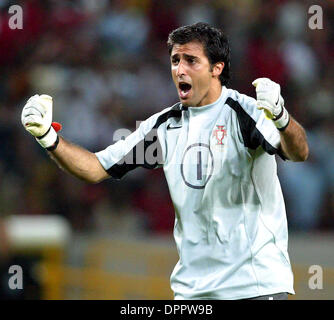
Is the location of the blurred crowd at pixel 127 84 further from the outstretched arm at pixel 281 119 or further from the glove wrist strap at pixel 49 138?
the outstretched arm at pixel 281 119

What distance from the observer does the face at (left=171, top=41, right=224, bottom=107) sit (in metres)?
4.45

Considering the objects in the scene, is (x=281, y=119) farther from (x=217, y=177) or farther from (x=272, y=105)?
(x=217, y=177)

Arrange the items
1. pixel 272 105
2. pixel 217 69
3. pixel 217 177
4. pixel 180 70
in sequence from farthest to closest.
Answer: pixel 217 69
pixel 180 70
pixel 217 177
pixel 272 105

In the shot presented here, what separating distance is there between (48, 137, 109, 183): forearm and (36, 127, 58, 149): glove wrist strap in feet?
0.17

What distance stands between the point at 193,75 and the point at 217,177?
1.81 feet

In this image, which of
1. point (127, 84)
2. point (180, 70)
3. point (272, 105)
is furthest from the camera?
point (127, 84)

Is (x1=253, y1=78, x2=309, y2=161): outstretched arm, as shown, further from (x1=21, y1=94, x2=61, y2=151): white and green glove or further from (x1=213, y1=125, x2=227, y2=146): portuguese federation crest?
(x1=21, y1=94, x2=61, y2=151): white and green glove

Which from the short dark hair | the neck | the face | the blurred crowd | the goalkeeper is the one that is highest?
the blurred crowd

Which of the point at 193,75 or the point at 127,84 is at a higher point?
the point at 127,84

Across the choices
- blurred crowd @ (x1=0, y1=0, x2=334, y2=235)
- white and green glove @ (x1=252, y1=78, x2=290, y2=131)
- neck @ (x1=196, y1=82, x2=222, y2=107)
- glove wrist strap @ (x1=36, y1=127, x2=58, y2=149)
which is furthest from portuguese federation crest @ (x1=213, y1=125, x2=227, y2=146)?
blurred crowd @ (x1=0, y1=0, x2=334, y2=235)

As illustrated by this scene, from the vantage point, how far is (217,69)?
4562 millimetres

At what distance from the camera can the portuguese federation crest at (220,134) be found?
→ 4359 mm

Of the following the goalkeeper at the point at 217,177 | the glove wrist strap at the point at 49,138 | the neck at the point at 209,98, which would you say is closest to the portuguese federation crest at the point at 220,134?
the goalkeeper at the point at 217,177

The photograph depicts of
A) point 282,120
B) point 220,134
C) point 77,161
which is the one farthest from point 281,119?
point 77,161
